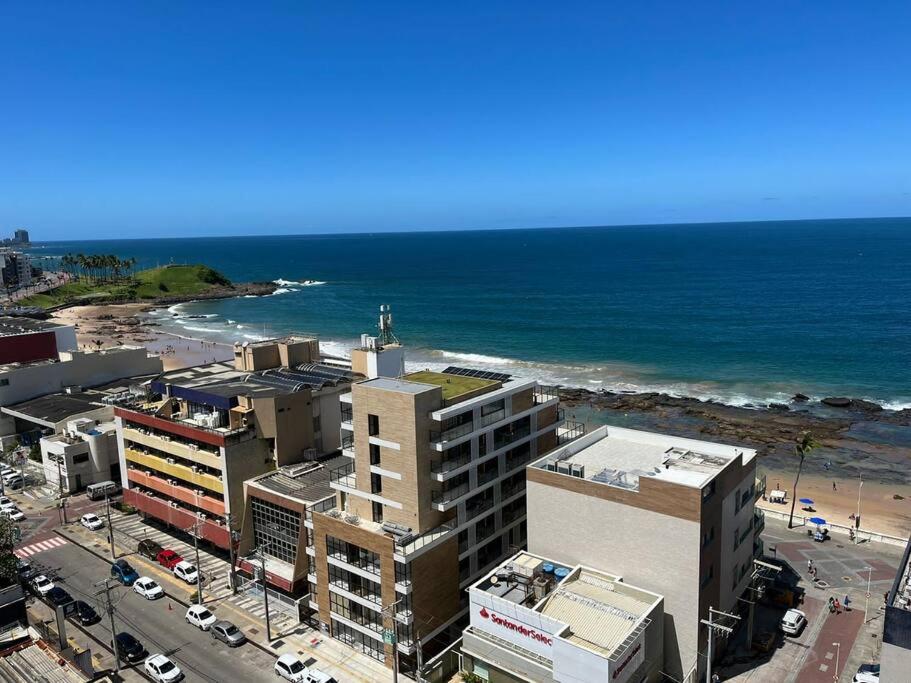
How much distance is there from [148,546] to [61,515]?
13.6m

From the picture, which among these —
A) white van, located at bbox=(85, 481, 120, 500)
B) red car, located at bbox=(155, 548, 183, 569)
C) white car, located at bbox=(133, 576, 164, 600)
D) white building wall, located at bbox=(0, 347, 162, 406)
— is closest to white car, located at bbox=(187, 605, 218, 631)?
white car, located at bbox=(133, 576, 164, 600)

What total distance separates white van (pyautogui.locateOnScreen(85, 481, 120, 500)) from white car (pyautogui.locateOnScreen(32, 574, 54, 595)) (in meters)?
14.9

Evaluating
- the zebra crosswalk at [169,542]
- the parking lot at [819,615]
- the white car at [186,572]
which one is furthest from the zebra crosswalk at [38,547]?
the parking lot at [819,615]

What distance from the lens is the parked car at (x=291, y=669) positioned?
36.2 metres

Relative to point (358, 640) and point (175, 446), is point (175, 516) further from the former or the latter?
point (358, 640)

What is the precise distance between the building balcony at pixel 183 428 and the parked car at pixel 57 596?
13.2 metres

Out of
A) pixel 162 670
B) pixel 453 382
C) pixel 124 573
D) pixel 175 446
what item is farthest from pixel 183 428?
pixel 453 382

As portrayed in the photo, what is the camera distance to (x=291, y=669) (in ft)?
120

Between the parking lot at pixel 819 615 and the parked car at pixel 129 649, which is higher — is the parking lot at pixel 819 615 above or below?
below

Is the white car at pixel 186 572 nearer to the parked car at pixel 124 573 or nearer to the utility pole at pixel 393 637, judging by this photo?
the parked car at pixel 124 573

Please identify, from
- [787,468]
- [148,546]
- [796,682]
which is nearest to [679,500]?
[796,682]

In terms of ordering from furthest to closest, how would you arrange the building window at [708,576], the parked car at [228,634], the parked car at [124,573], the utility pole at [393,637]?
the parked car at [124,573] → the parked car at [228,634] → the utility pole at [393,637] → the building window at [708,576]

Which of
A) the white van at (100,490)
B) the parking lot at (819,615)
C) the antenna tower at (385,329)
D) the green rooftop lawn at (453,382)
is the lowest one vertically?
the parking lot at (819,615)

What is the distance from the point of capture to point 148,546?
52000mm
